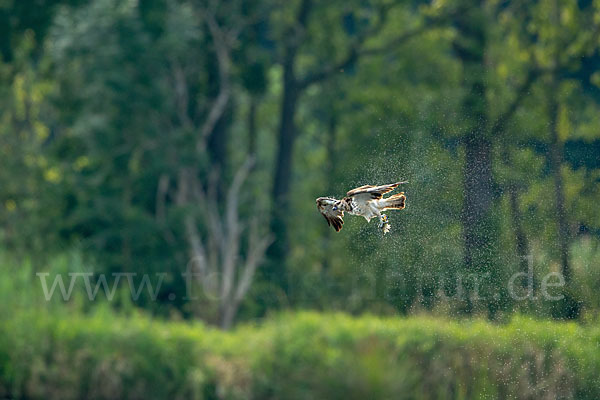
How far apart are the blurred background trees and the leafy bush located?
0.63m

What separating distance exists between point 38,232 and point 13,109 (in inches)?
203

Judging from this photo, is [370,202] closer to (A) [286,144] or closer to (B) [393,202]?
(B) [393,202]

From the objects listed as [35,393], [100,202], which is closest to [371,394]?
[35,393]

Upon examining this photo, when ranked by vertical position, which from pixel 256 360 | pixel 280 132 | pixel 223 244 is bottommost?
pixel 256 360

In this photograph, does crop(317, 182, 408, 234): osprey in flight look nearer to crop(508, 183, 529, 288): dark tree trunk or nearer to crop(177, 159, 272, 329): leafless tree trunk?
crop(508, 183, 529, 288): dark tree trunk

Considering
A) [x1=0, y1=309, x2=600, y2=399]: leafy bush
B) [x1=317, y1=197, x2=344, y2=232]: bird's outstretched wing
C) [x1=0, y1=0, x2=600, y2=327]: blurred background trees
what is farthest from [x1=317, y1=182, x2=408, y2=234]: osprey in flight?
[x1=0, y1=309, x2=600, y2=399]: leafy bush

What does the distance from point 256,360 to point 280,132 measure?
9.02 metres

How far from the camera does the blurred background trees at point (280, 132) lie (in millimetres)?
9773

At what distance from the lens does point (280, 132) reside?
20031 millimetres

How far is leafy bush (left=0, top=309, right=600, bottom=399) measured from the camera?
34.1 feet

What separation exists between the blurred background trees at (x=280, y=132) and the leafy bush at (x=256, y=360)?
633 millimetres

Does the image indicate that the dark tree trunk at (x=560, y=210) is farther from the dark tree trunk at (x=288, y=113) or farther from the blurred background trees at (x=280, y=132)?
the dark tree trunk at (x=288, y=113)

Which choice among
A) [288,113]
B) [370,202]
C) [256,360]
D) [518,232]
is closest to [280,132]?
[288,113]

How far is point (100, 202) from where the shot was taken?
15.2 meters
